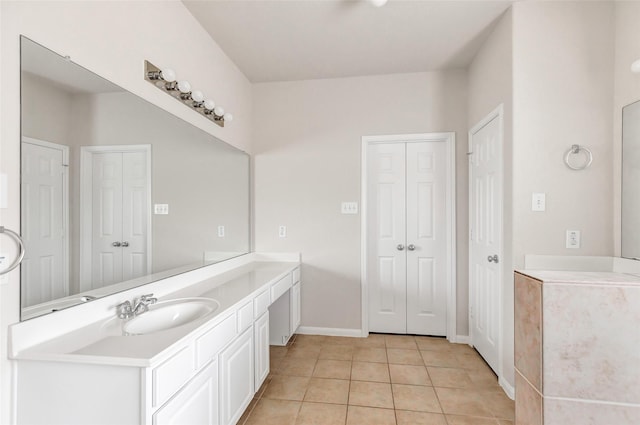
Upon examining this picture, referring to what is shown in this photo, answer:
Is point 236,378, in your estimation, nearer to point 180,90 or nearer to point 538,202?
point 180,90

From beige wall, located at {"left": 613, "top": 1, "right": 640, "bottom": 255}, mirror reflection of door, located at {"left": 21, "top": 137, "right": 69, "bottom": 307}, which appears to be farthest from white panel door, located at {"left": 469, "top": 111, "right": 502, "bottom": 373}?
mirror reflection of door, located at {"left": 21, "top": 137, "right": 69, "bottom": 307}

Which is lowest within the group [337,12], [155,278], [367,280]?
[367,280]

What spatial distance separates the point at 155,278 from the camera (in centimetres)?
177

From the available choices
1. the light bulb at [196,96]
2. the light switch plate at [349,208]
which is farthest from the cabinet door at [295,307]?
the light bulb at [196,96]

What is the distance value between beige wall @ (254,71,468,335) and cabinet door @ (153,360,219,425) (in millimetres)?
1816

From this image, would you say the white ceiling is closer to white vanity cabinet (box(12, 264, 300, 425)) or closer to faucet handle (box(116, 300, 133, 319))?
faucet handle (box(116, 300, 133, 319))

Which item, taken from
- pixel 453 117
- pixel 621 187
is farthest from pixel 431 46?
pixel 621 187

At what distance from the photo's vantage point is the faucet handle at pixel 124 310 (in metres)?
1.43

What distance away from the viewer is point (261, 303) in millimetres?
2133

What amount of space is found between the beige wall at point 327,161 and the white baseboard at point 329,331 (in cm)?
4

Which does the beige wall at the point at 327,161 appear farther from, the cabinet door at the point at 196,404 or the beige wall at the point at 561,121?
the cabinet door at the point at 196,404

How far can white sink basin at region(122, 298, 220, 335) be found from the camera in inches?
57.2

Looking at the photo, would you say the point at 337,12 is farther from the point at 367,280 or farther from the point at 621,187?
the point at 367,280

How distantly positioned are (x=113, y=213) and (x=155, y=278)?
1.47 feet
